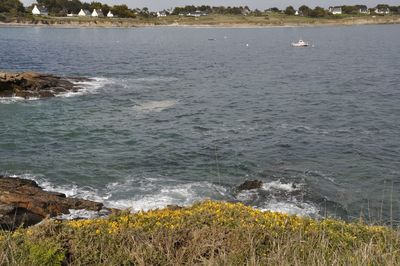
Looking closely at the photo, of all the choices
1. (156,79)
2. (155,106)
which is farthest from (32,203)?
(156,79)

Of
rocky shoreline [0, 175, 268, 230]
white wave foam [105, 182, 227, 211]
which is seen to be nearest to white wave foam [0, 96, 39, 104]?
rocky shoreline [0, 175, 268, 230]

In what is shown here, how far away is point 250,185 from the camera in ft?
69.7

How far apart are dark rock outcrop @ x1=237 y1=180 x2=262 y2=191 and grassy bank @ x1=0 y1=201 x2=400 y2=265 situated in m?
11.1

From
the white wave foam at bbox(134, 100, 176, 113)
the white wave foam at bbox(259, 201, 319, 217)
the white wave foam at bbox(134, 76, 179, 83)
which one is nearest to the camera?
the white wave foam at bbox(259, 201, 319, 217)

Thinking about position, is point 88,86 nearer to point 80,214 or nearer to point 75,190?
point 75,190

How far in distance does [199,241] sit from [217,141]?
20681 millimetres

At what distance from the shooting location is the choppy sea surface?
2077 cm

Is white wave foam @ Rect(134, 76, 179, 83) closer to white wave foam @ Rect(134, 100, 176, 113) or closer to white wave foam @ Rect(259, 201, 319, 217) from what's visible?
white wave foam @ Rect(134, 100, 176, 113)

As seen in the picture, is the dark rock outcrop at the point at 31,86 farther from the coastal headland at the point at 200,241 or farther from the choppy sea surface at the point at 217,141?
the coastal headland at the point at 200,241

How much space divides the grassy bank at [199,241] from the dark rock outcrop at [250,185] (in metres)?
11.1

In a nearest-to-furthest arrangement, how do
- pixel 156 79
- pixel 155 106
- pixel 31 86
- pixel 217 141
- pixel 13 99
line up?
1. pixel 217 141
2. pixel 155 106
3. pixel 13 99
4. pixel 31 86
5. pixel 156 79

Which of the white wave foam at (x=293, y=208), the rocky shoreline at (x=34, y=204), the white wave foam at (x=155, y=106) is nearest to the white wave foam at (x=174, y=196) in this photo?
the rocky shoreline at (x=34, y=204)

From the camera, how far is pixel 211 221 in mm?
9281

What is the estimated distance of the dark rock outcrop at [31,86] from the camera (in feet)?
137
